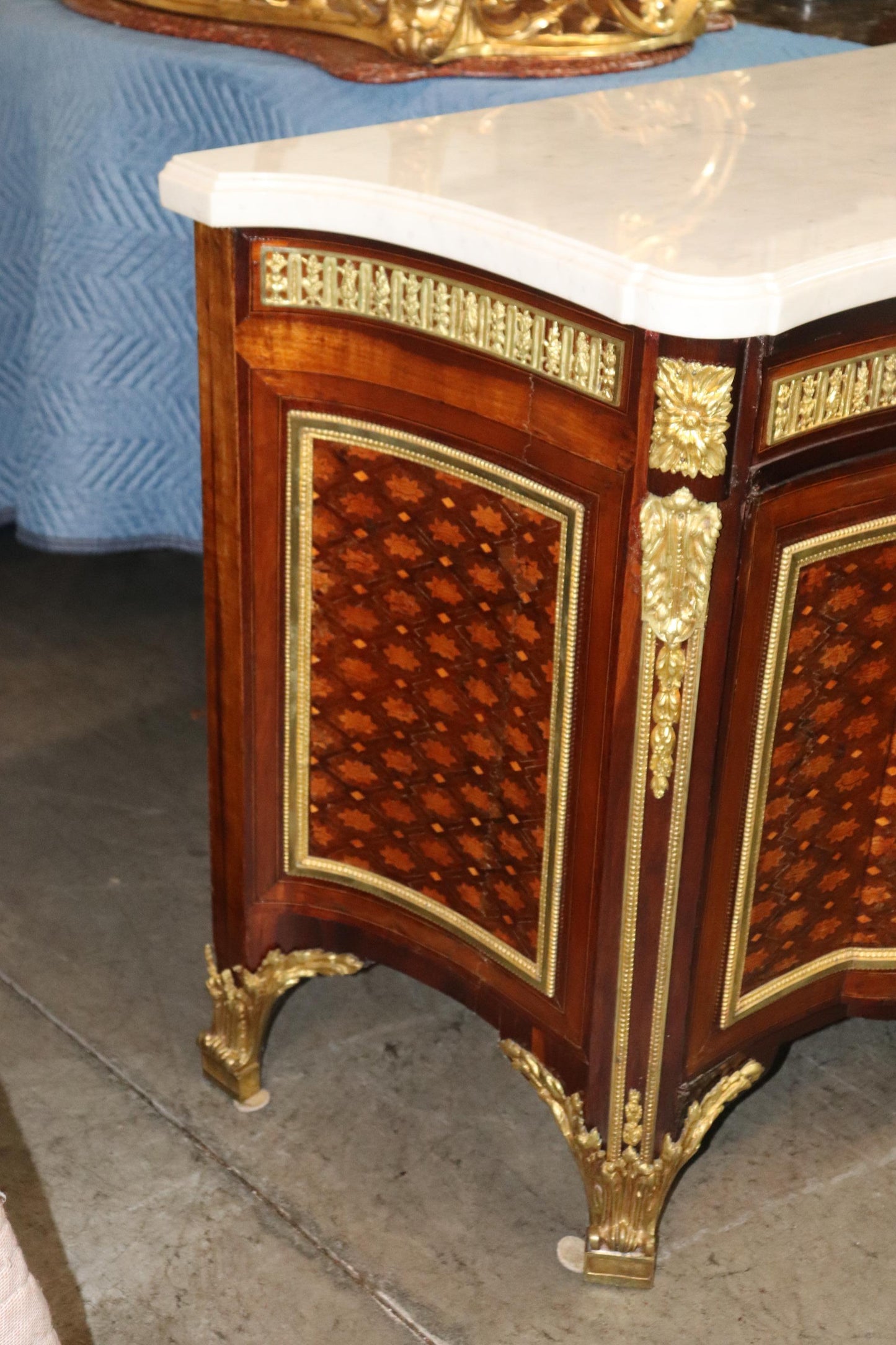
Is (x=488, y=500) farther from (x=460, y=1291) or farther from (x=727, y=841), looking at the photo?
(x=460, y=1291)

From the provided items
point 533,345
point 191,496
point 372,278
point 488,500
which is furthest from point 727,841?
point 191,496

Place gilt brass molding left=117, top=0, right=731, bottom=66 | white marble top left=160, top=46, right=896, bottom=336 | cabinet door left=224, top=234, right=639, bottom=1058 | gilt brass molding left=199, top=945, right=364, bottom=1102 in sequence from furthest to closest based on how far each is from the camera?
gilt brass molding left=117, top=0, right=731, bottom=66, gilt brass molding left=199, top=945, right=364, bottom=1102, cabinet door left=224, top=234, right=639, bottom=1058, white marble top left=160, top=46, right=896, bottom=336

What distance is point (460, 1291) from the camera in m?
1.52

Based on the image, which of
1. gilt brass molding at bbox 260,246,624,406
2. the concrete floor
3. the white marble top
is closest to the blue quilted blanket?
the concrete floor

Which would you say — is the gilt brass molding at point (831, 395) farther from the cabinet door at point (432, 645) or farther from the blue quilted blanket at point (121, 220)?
the blue quilted blanket at point (121, 220)

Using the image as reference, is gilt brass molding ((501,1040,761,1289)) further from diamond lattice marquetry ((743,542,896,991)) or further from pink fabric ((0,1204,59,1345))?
pink fabric ((0,1204,59,1345))

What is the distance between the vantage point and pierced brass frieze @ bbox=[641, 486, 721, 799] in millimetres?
1237

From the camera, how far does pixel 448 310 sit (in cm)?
133

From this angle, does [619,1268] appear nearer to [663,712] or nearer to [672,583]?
[663,712]

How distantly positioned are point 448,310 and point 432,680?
0.35 m

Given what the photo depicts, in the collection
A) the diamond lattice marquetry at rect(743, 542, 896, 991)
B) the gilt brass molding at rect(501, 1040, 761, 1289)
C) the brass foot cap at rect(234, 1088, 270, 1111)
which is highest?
the diamond lattice marquetry at rect(743, 542, 896, 991)

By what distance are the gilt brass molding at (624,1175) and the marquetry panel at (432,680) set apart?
4.6 inches

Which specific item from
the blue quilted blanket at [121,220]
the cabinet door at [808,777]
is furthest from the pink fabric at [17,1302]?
the blue quilted blanket at [121,220]

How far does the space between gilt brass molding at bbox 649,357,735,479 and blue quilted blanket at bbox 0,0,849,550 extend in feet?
3.83
